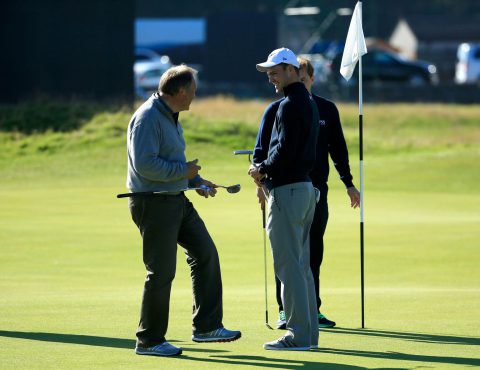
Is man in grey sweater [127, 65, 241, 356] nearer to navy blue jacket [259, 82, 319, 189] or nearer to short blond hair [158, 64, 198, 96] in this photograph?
short blond hair [158, 64, 198, 96]

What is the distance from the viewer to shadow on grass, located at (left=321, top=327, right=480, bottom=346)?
8.05 m

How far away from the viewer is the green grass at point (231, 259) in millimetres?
7676

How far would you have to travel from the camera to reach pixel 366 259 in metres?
13.9

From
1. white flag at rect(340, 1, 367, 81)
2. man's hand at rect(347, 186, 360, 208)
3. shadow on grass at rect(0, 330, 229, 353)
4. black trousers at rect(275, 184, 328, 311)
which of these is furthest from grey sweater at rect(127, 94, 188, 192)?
white flag at rect(340, 1, 367, 81)

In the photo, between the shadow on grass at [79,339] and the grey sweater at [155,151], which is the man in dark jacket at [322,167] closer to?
the shadow on grass at [79,339]

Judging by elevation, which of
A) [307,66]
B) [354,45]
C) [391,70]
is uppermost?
[391,70]

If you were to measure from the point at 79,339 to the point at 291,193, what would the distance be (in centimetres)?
175

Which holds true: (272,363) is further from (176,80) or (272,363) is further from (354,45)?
(354,45)

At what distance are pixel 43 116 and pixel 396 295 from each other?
2298cm

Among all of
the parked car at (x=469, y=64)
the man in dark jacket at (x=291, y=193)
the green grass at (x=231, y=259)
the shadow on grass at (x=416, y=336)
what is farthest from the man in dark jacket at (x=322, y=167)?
the parked car at (x=469, y=64)

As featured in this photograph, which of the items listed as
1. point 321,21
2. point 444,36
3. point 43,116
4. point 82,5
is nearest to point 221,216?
point 43,116

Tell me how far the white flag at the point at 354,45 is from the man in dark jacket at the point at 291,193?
4.82 feet

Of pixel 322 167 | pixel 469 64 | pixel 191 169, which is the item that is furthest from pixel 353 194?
pixel 469 64

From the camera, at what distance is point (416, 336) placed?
830cm
